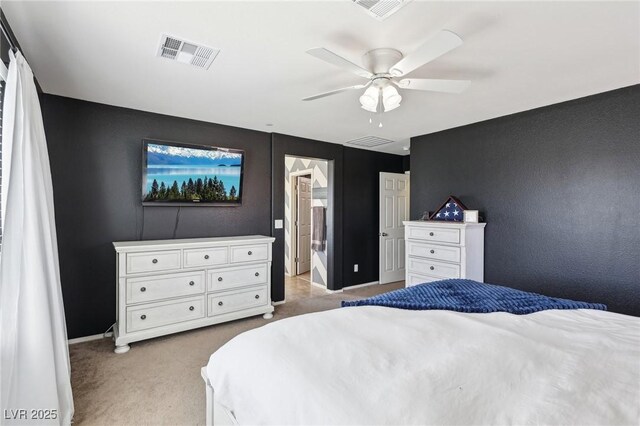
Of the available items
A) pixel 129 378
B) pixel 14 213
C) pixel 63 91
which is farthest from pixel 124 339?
pixel 63 91

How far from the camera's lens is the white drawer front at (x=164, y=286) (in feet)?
9.53

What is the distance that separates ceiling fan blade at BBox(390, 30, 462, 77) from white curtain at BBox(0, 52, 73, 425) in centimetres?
219

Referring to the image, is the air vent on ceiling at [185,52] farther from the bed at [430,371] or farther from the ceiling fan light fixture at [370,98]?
the bed at [430,371]

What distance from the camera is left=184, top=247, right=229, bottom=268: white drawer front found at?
318cm

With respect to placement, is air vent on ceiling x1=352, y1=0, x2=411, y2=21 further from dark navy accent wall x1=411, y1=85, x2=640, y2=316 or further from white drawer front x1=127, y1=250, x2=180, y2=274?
white drawer front x1=127, y1=250, x2=180, y2=274

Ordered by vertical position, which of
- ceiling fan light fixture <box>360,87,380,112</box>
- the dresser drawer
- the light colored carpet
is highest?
ceiling fan light fixture <box>360,87,380,112</box>

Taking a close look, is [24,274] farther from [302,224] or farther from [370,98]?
[302,224]

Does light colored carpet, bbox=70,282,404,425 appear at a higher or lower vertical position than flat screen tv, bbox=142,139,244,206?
lower

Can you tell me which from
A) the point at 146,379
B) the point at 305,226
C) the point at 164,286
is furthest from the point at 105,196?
the point at 305,226

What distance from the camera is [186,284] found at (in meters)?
3.18

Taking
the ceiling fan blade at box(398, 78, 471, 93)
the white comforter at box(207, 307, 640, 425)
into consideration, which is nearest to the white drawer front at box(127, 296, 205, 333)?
the white comforter at box(207, 307, 640, 425)

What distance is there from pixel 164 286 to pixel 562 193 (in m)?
4.05

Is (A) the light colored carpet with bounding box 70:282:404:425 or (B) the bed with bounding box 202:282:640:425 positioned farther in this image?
(A) the light colored carpet with bounding box 70:282:404:425

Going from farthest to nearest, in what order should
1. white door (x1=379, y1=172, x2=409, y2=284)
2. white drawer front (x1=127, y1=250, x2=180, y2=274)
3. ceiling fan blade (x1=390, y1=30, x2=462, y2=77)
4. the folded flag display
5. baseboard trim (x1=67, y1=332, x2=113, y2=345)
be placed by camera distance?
white door (x1=379, y1=172, x2=409, y2=284), the folded flag display, baseboard trim (x1=67, y1=332, x2=113, y2=345), white drawer front (x1=127, y1=250, x2=180, y2=274), ceiling fan blade (x1=390, y1=30, x2=462, y2=77)
